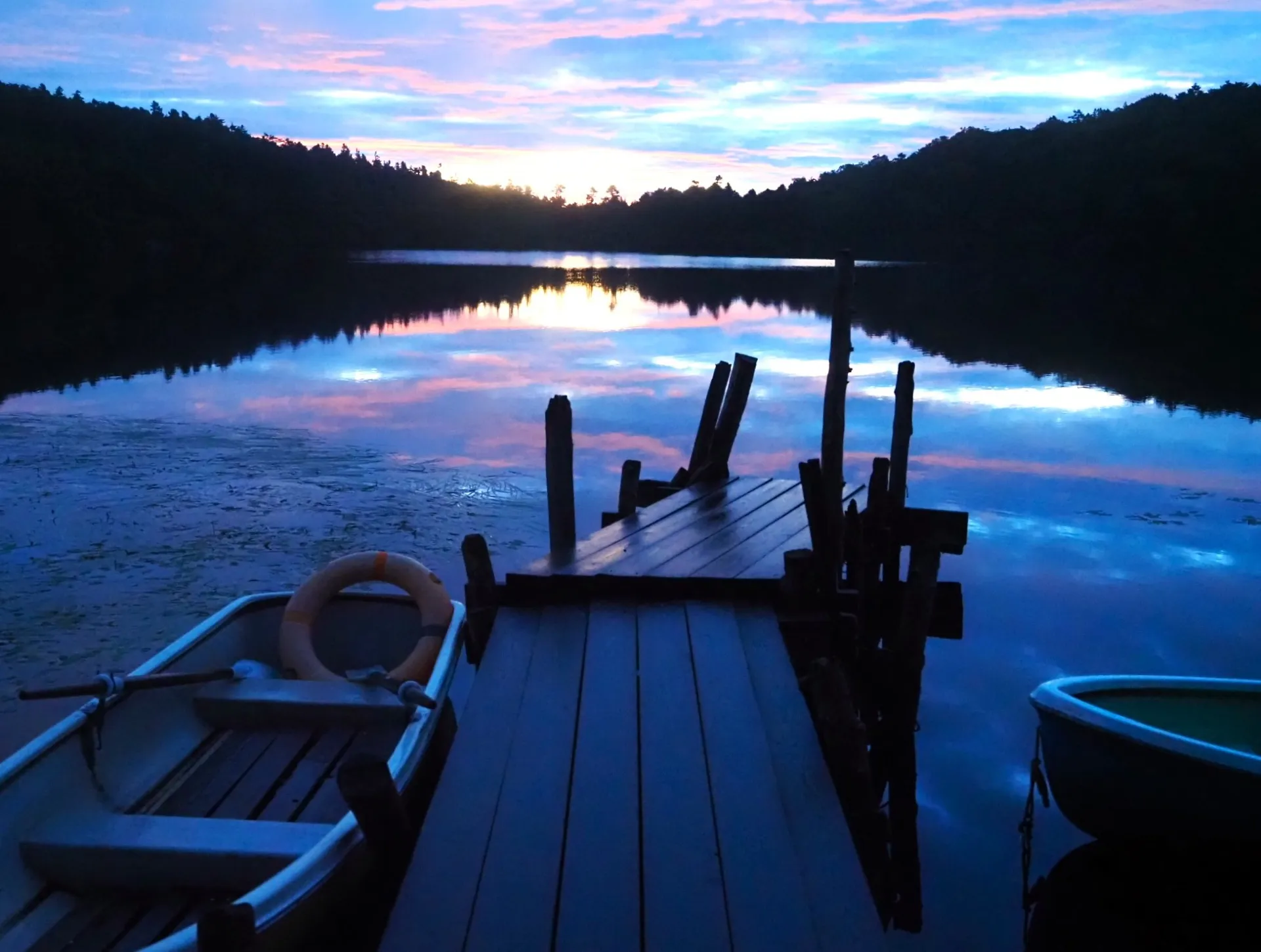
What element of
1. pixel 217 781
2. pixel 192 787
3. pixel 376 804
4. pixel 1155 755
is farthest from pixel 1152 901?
pixel 192 787

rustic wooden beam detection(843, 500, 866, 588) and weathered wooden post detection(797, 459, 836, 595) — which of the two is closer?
weathered wooden post detection(797, 459, 836, 595)

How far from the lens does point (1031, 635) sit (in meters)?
9.09

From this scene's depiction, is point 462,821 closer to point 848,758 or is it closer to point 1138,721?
point 848,758

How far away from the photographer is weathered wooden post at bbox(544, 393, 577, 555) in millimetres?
6797

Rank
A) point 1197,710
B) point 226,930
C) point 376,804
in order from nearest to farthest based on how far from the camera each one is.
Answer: point 226,930, point 376,804, point 1197,710

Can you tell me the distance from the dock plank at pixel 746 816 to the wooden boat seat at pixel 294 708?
1907 millimetres

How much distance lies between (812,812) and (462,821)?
118 cm

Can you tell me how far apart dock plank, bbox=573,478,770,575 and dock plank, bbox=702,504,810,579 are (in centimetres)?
51

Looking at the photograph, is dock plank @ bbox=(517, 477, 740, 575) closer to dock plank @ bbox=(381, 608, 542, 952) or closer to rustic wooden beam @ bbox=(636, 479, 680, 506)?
rustic wooden beam @ bbox=(636, 479, 680, 506)

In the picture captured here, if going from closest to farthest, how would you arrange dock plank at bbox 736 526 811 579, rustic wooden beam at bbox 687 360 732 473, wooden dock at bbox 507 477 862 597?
wooden dock at bbox 507 477 862 597 → dock plank at bbox 736 526 811 579 → rustic wooden beam at bbox 687 360 732 473

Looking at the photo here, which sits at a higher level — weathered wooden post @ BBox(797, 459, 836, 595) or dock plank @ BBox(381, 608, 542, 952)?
weathered wooden post @ BBox(797, 459, 836, 595)

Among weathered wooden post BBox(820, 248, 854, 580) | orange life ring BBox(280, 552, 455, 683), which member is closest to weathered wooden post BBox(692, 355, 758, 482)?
weathered wooden post BBox(820, 248, 854, 580)

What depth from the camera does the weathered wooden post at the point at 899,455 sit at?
26.0 feet

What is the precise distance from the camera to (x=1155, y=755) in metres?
5.02
